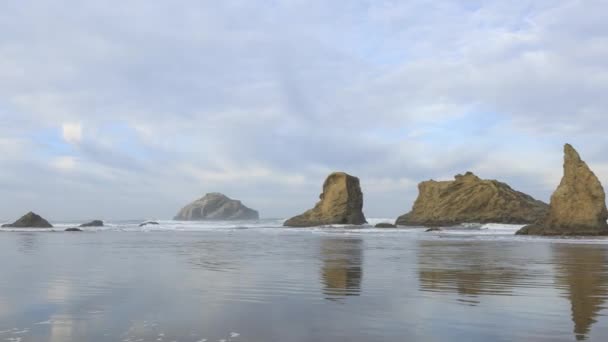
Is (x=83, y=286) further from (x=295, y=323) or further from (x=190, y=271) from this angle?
(x=295, y=323)

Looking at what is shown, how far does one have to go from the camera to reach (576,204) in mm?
42781

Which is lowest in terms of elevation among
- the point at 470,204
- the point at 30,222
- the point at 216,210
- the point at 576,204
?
the point at 30,222

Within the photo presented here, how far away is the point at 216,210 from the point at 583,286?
14453cm

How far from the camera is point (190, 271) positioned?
15430 millimetres

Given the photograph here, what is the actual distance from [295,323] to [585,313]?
5.14 m

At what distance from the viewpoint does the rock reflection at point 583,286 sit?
8.17m

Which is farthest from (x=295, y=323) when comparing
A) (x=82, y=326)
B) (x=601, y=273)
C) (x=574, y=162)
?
(x=574, y=162)

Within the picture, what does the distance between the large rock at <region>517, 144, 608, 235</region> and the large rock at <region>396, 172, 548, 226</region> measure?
29092 millimetres

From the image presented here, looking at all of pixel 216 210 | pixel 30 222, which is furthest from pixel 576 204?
pixel 216 210

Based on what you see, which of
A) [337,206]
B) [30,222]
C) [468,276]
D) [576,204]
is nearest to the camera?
[468,276]

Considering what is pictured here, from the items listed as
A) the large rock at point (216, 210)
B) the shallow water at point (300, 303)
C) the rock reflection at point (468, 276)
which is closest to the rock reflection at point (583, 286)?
the shallow water at point (300, 303)

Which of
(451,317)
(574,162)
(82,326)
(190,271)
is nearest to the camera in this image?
(82,326)

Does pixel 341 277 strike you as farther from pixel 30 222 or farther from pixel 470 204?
pixel 470 204

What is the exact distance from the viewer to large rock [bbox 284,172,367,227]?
81.8m
